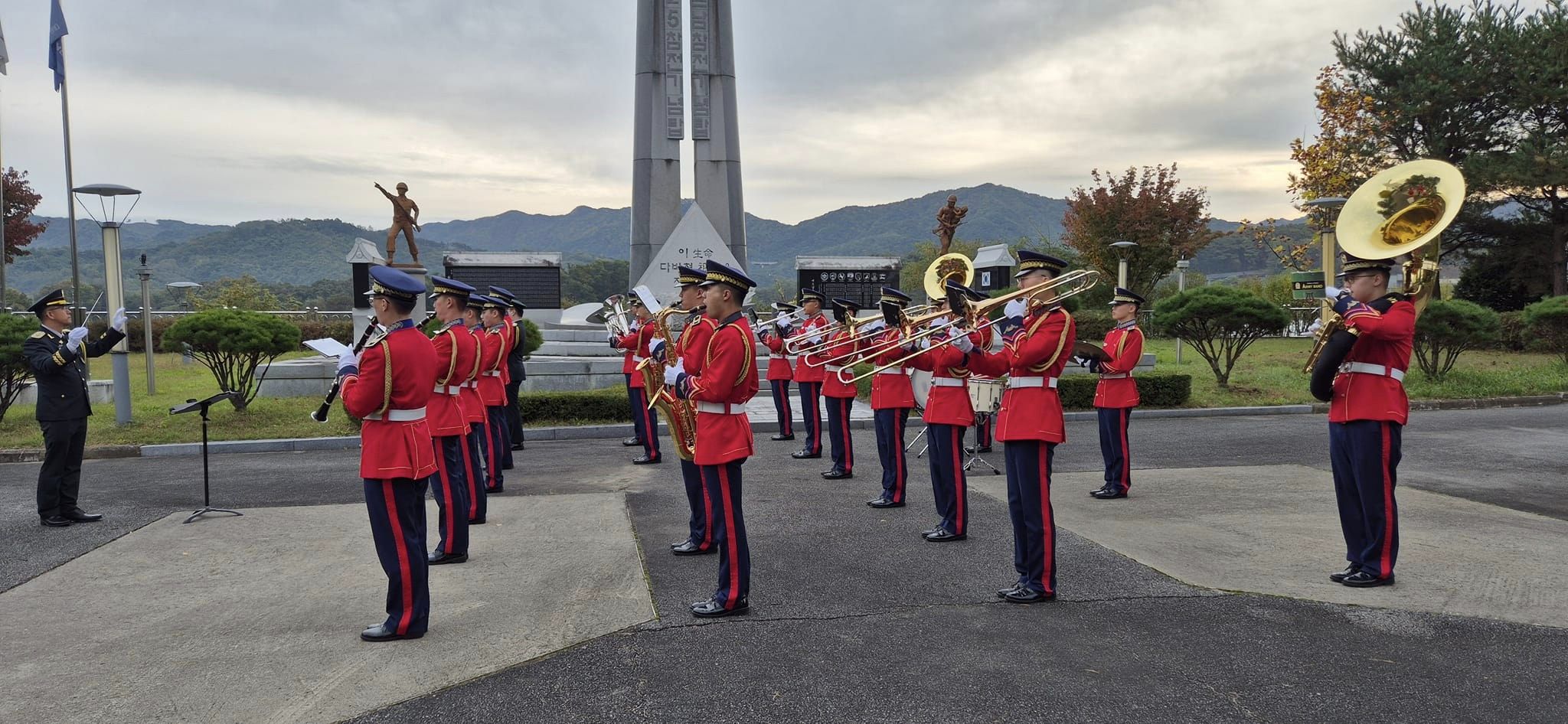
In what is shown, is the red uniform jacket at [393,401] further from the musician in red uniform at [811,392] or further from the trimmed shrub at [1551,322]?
the trimmed shrub at [1551,322]

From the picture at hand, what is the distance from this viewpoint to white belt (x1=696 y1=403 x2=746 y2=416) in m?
5.16

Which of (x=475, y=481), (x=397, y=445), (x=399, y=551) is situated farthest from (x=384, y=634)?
(x=475, y=481)

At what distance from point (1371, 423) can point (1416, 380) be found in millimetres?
14729

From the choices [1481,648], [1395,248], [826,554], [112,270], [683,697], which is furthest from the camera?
[112,270]

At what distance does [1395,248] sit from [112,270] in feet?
46.3

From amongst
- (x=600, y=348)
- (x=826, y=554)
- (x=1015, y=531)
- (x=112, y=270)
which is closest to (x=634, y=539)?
(x=826, y=554)

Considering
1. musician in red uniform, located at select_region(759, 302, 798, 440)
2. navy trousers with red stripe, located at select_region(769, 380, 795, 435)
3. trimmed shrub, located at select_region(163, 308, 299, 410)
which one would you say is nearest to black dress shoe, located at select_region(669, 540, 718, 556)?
musician in red uniform, located at select_region(759, 302, 798, 440)

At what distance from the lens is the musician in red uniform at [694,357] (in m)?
5.23

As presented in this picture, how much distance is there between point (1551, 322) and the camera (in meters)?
18.5

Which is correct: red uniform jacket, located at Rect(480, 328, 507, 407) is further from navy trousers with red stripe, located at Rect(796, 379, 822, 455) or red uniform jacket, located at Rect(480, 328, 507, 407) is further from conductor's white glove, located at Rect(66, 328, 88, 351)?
navy trousers with red stripe, located at Rect(796, 379, 822, 455)

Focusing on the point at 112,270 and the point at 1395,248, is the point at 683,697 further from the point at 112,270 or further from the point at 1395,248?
the point at 112,270

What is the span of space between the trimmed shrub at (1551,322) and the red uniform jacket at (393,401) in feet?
70.2

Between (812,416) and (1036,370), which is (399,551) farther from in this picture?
(812,416)

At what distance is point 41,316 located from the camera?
753 centimetres
